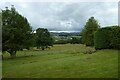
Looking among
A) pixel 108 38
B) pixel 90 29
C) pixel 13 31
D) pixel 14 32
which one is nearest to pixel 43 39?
pixel 90 29

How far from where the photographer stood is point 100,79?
539 inches

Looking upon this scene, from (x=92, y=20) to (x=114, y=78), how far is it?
52.7 m

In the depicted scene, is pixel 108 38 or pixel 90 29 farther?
pixel 90 29

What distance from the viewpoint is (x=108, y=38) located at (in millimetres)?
38469

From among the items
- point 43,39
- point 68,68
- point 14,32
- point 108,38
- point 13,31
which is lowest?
point 68,68

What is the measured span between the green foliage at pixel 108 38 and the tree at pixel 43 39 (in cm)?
4040

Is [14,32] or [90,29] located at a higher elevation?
[90,29]

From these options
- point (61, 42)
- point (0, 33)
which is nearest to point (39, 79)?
point (0, 33)

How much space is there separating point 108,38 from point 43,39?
44867 mm

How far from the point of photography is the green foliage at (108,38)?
3650cm

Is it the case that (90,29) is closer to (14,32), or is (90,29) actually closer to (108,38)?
(108,38)

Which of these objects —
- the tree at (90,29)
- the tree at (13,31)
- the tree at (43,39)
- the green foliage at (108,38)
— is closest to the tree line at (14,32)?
the tree at (13,31)

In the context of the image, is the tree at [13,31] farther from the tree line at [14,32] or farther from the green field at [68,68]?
the green field at [68,68]

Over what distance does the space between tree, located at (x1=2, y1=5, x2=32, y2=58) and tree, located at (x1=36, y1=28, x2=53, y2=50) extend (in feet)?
125
